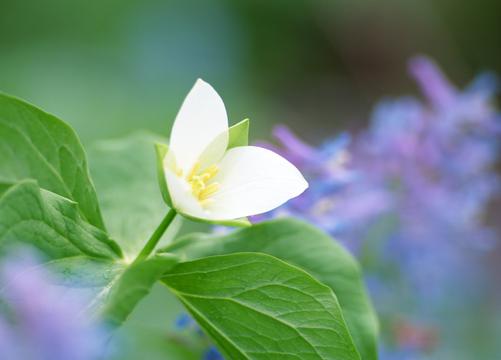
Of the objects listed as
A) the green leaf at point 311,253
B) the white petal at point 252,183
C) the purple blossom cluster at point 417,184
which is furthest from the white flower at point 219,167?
the purple blossom cluster at point 417,184

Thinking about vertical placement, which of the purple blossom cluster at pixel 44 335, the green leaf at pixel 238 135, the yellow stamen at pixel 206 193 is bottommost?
the purple blossom cluster at pixel 44 335

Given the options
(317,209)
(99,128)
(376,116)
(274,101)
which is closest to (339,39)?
(274,101)

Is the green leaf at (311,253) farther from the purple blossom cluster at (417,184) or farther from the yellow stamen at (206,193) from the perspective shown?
the purple blossom cluster at (417,184)

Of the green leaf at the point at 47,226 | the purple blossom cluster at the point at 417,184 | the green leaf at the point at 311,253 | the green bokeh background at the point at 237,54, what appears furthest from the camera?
the green bokeh background at the point at 237,54

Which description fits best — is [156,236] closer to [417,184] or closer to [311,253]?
[311,253]

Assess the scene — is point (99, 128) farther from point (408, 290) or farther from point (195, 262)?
→ point (195, 262)

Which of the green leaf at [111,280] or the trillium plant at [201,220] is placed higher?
the trillium plant at [201,220]

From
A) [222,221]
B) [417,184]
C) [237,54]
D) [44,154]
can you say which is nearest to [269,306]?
[222,221]
